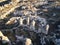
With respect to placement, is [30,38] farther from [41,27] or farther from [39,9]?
[39,9]

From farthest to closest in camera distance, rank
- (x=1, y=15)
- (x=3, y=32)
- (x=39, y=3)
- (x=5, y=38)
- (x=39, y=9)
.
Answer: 1. (x=39, y=3)
2. (x=39, y=9)
3. (x=1, y=15)
4. (x=3, y=32)
5. (x=5, y=38)

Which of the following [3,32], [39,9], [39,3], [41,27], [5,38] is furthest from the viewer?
[39,3]

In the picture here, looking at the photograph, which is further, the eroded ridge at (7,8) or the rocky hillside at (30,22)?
the eroded ridge at (7,8)

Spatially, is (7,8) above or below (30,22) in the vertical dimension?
above

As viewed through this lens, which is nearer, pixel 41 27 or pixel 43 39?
pixel 43 39

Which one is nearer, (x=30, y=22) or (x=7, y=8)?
(x=30, y=22)

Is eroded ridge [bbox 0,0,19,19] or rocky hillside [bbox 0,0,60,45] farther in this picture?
eroded ridge [bbox 0,0,19,19]

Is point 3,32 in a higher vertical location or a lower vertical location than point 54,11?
higher

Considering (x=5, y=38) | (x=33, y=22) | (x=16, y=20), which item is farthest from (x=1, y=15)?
(x=5, y=38)

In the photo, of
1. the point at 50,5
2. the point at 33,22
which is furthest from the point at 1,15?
the point at 50,5
